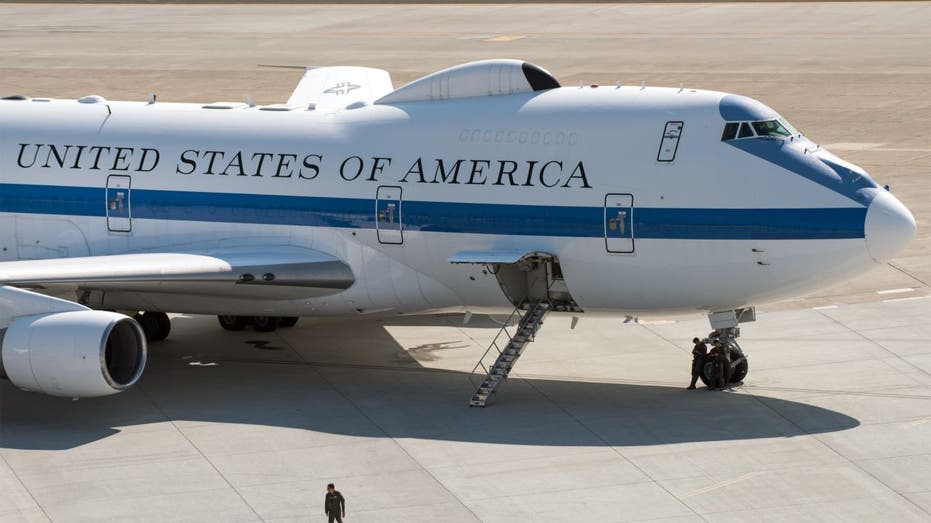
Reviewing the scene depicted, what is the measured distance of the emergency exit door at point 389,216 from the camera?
28.7 meters

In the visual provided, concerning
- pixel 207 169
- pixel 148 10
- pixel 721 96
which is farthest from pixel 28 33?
pixel 721 96

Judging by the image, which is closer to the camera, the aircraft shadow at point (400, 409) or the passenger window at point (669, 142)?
the aircraft shadow at point (400, 409)

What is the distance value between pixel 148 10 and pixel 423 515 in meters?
67.9

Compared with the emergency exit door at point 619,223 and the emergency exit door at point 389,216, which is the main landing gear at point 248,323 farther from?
the emergency exit door at point 619,223

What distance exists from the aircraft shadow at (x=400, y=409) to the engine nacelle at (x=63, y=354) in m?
0.84

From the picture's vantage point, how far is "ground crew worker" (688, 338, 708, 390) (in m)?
28.4

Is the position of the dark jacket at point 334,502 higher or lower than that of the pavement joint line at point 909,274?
lower

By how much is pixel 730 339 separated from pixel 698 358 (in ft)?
2.10

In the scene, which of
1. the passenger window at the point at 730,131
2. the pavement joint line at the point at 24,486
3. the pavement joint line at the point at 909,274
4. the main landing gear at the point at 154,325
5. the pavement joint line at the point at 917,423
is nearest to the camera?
the pavement joint line at the point at 24,486

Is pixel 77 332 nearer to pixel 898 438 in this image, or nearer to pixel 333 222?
pixel 333 222

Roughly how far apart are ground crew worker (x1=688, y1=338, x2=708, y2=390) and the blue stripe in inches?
95.2

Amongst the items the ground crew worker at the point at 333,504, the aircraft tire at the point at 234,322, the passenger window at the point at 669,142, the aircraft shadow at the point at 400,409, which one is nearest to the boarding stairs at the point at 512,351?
the aircraft shadow at the point at 400,409

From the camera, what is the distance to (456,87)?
29703 mm

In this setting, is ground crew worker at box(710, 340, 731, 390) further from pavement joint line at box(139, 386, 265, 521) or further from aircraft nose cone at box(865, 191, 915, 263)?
pavement joint line at box(139, 386, 265, 521)
